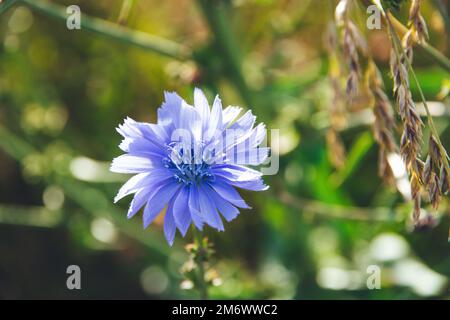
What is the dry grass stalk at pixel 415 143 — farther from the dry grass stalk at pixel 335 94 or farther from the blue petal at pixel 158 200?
the blue petal at pixel 158 200

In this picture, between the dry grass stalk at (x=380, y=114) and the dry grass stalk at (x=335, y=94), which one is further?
the dry grass stalk at (x=335, y=94)

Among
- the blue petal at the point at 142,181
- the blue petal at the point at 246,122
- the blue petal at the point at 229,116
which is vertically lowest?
the blue petal at the point at 142,181

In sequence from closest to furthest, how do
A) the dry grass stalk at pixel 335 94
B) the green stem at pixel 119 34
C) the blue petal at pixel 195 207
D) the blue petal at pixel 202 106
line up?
the blue petal at pixel 195 207 < the blue petal at pixel 202 106 < the dry grass stalk at pixel 335 94 < the green stem at pixel 119 34

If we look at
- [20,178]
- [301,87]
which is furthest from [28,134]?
[301,87]

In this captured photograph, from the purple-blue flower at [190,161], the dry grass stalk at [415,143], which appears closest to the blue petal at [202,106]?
the purple-blue flower at [190,161]

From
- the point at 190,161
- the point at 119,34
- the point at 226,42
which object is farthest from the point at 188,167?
the point at 226,42

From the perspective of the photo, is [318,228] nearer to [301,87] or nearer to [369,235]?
[369,235]

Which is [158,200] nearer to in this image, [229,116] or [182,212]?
[182,212]
